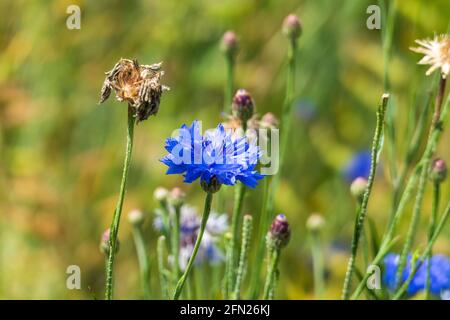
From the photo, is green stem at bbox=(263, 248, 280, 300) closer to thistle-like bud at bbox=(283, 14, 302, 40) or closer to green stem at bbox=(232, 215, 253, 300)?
Answer: green stem at bbox=(232, 215, 253, 300)

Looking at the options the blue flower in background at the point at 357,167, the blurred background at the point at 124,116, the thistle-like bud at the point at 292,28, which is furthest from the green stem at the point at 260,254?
the blue flower in background at the point at 357,167

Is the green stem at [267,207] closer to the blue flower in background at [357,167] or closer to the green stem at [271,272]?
the green stem at [271,272]

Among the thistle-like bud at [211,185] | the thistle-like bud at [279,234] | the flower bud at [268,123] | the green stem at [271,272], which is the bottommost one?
the green stem at [271,272]

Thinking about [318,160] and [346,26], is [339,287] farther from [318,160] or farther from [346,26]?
[346,26]

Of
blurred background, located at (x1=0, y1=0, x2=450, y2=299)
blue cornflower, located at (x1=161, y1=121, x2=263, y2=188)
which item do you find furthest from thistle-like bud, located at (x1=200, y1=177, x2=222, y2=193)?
blurred background, located at (x1=0, y1=0, x2=450, y2=299)

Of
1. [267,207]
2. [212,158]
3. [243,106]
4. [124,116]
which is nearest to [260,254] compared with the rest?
[267,207]
